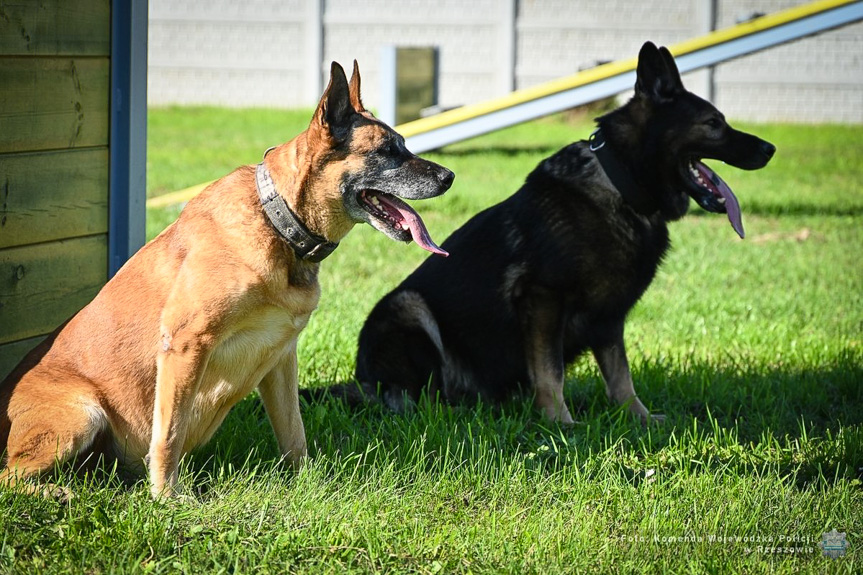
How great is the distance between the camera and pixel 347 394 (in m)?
4.07

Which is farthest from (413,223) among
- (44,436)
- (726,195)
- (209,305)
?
(726,195)

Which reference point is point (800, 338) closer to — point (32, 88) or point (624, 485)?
point (624, 485)

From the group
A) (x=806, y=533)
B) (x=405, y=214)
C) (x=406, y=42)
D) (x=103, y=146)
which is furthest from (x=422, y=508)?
(x=406, y=42)

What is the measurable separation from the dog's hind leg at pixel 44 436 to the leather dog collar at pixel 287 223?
33.2 inches

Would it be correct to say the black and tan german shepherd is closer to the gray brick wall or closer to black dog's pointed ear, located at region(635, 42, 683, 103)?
black dog's pointed ear, located at region(635, 42, 683, 103)

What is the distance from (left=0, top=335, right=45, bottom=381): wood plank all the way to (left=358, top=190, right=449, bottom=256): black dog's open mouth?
5.14ft

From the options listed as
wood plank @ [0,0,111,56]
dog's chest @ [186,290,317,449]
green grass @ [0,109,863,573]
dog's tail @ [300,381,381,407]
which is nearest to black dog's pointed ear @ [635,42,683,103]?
green grass @ [0,109,863,573]

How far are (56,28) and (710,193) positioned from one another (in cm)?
278

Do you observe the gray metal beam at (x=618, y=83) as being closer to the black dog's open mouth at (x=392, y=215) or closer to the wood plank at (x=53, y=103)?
the wood plank at (x=53, y=103)

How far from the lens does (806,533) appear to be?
2996mm

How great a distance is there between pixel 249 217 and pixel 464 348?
1.53 meters

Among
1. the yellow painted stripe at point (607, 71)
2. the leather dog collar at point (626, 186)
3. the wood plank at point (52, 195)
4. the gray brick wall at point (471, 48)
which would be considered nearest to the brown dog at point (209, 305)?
the wood plank at point (52, 195)

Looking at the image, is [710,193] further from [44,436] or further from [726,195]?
[44,436]

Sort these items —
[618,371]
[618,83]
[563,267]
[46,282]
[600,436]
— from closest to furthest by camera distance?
[46,282], [600,436], [563,267], [618,371], [618,83]
